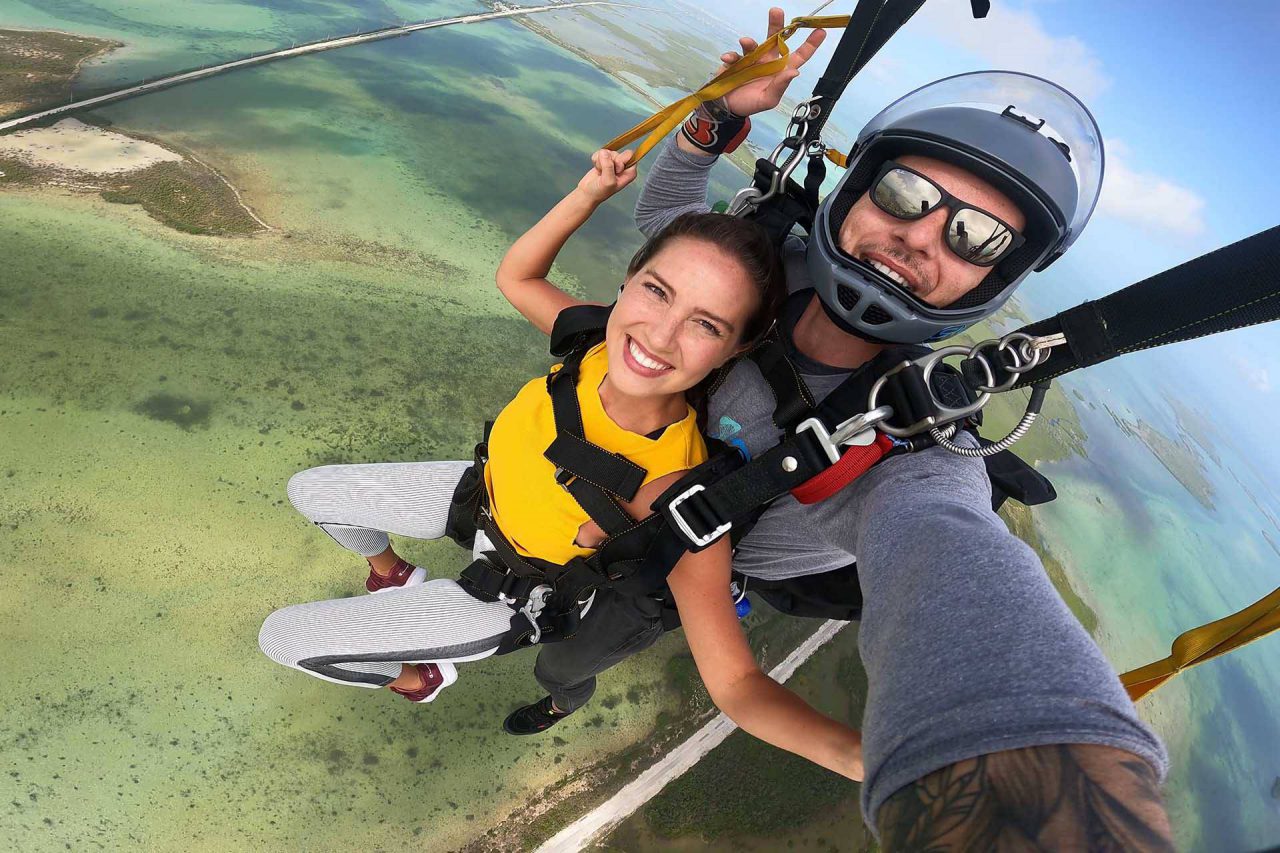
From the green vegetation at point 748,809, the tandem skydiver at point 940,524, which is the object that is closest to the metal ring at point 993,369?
the tandem skydiver at point 940,524

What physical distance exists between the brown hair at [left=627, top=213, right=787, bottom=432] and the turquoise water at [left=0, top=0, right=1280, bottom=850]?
237 cm

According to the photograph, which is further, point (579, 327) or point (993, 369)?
point (579, 327)

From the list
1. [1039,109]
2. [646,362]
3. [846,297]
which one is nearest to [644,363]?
[646,362]

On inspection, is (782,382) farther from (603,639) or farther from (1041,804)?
(603,639)

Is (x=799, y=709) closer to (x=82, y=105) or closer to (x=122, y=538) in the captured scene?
(x=122, y=538)

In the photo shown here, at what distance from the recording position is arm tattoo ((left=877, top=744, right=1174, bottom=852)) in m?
0.59

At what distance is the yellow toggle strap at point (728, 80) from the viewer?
177 centimetres

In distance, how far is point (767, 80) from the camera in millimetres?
1854

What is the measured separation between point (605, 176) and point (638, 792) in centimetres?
318

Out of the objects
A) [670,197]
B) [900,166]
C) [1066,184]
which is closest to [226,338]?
[670,197]

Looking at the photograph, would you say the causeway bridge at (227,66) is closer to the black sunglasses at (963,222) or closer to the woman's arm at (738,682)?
the woman's arm at (738,682)

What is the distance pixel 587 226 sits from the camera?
7.12m

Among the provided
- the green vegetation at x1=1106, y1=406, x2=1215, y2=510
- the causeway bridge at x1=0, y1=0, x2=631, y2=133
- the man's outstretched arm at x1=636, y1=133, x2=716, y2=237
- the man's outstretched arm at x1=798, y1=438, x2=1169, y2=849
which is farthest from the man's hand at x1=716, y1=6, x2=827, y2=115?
the green vegetation at x1=1106, y1=406, x2=1215, y2=510

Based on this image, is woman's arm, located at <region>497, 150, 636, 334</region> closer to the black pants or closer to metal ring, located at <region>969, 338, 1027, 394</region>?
the black pants
